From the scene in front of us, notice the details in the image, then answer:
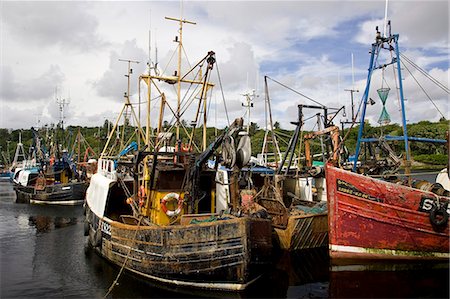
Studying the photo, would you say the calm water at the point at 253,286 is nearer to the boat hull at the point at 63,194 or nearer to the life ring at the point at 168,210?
the life ring at the point at 168,210

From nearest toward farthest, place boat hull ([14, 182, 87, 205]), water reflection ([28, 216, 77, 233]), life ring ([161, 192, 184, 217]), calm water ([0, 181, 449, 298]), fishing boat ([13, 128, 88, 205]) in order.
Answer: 1. calm water ([0, 181, 449, 298])
2. life ring ([161, 192, 184, 217])
3. water reflection ([28, 216, 77, 233])
4. boat hull ([14, 182, 87, 205])
5. fishing boat ([13, 128, 88, 205])

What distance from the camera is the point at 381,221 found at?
38.2ft

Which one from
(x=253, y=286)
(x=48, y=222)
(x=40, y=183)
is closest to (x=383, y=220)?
(x=253, y=286)

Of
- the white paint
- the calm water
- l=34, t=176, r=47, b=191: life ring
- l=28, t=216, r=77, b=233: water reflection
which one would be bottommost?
l=28, t=216, r=77, b=233: water reflection

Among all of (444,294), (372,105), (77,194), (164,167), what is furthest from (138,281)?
(77,194)

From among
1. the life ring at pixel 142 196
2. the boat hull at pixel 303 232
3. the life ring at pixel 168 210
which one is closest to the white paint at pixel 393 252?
the boat hull at pixel 303 232

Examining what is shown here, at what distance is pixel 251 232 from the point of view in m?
9.90

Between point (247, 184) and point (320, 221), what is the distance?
603cm

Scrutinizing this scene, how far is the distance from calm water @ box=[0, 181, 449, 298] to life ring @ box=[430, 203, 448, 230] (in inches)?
56.5

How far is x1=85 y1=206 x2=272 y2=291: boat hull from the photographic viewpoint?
9.26 meters

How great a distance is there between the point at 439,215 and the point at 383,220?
169 cm

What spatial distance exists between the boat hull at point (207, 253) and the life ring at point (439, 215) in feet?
17.6

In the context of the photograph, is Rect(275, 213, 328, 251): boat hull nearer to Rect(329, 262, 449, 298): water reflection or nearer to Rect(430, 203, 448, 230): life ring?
Rect(329, 262, 449, 298): water reflection

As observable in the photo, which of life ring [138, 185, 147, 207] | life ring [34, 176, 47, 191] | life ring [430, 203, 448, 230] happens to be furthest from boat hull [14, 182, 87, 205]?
life ring [430, 203, 448, 230]
